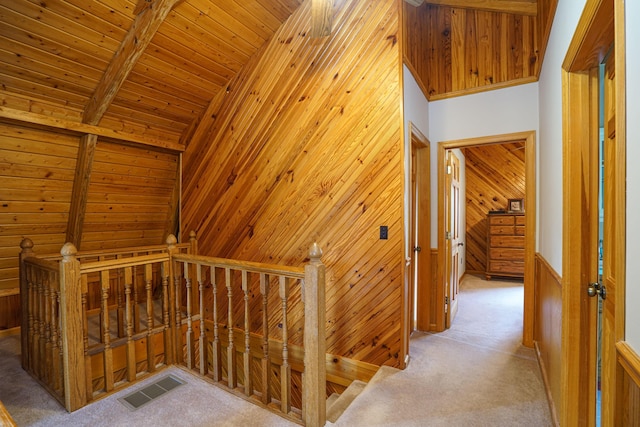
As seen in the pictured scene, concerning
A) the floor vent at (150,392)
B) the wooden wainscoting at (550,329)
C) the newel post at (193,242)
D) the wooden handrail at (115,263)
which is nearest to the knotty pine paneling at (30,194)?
the newel post at (193,242)

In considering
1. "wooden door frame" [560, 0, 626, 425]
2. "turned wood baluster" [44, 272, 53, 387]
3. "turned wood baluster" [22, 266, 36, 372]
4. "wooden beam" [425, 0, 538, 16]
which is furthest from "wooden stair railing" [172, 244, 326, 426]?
"wooden beam" [425, 0, 538, 16]

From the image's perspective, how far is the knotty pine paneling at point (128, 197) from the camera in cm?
338

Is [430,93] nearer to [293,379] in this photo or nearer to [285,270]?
[285,270]

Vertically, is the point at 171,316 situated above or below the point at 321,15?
below

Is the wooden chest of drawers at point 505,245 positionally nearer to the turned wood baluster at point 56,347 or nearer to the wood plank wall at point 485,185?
the wood plank wall at point 485,185

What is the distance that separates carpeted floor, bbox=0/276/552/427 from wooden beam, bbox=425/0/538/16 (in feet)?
9.93

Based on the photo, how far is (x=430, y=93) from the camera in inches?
131

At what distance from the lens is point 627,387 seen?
905 millimetres

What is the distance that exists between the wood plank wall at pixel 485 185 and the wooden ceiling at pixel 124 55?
15.1 feet

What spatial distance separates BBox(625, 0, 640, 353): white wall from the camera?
0.82 metres

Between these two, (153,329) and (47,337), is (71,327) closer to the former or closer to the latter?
(47,337)

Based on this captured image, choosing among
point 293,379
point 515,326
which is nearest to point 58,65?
point 293,379

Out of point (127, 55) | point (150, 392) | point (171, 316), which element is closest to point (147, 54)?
point (127, 55)

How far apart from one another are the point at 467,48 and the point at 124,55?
3.21m
